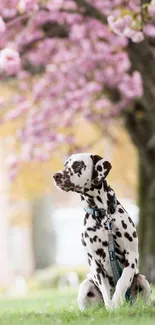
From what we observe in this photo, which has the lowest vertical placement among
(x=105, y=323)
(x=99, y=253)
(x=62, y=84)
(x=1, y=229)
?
(x=105, y=323)

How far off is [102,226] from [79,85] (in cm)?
705

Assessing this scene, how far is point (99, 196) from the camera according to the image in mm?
5168

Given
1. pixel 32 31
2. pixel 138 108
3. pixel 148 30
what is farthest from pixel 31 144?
pixel 148 30

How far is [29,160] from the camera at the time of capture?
43.9ft

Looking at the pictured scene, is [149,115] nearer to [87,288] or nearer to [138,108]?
[138,108]

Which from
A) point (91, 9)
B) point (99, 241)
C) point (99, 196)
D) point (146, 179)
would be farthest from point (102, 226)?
point (146, 179)

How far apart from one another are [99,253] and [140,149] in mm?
6689

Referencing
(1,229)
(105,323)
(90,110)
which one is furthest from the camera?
(1,229)

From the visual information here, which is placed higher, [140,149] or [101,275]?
[140,149]

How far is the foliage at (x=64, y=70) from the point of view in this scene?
9773 millimetres

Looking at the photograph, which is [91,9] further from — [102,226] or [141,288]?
[141,288]

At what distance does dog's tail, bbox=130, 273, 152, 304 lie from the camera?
5268mm

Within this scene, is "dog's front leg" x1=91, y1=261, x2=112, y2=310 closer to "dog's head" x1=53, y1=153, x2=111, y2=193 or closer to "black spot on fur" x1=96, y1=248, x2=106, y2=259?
"black spot on fur" x1=96, y1=248, x2=106, y2=259

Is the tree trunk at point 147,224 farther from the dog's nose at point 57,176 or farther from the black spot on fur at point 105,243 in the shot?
the dog's nose at point 57,176
